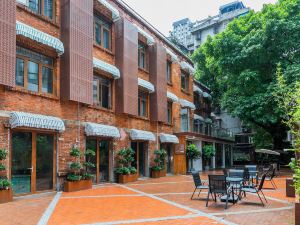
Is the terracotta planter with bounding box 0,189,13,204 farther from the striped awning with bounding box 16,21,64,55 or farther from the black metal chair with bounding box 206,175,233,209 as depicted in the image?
the black metal chair with bounding box 206,175,233,209

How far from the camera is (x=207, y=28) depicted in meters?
56.3

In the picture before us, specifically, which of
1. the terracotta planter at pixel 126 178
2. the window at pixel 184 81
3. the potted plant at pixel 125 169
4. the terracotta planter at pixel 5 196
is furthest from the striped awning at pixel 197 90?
the terracotta planter at pixel 5 196

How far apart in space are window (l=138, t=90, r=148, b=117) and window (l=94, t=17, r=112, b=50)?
420 centimetres

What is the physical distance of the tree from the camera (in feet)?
70.7

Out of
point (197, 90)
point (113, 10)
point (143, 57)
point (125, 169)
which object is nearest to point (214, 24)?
point (197, 90)

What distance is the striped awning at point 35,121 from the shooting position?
35.7ft

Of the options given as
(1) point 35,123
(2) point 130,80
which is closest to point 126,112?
(2) point 130,80

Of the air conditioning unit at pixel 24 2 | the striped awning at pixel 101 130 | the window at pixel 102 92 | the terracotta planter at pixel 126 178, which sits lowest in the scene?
the terracotta planter at pixel 126 178

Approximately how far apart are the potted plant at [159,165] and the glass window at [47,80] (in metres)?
8.86

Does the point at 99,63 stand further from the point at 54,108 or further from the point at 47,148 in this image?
the point at 47,148

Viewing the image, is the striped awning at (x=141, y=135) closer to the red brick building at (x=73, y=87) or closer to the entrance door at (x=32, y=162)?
the red brick building at (x=73, y=87)

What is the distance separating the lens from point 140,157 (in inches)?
771

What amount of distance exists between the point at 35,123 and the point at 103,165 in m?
5.49

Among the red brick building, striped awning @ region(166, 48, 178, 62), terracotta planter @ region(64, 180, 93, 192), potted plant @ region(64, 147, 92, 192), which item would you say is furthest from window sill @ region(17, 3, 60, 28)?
striped awning @ region(166, 48, 178, 62)
